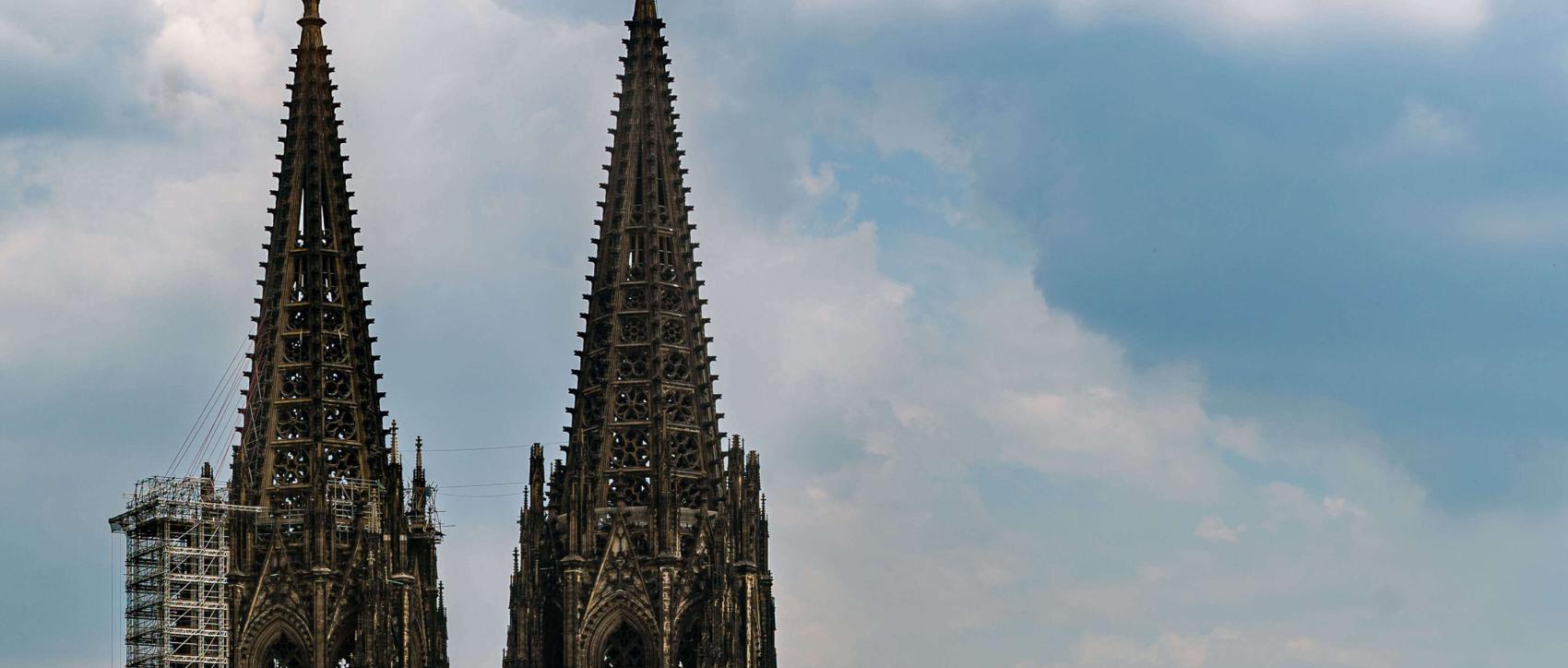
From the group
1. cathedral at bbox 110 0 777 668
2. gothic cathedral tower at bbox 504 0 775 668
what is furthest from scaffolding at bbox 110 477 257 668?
gothic cathedral tower at bbox 504 0 775 668

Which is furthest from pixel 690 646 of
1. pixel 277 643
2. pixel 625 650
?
pixel 277 643

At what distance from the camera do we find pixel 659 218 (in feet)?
553

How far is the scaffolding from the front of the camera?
161875 millimetres

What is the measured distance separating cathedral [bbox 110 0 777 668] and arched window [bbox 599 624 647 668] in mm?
71

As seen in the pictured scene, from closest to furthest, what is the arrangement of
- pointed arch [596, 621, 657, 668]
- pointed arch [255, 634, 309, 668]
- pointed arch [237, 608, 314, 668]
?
pointed arch [237, 608, 314, 668]
pointed arch [255, 634, 309, 668]
pointed arch [596, 621, 657, 668]

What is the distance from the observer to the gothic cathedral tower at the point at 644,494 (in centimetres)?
16325

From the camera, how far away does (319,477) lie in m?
162

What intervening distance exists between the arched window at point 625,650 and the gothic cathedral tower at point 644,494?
4 centimetres

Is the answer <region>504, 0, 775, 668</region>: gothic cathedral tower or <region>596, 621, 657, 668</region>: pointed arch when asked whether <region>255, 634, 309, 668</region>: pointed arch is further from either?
<region>596, 621, 657, 668</region>: pointed arch

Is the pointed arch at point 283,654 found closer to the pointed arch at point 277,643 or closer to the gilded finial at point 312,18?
the pointed arch at point 277,643

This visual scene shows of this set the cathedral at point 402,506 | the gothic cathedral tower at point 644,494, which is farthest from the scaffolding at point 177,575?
the gothic cathedral tower at point 644,494

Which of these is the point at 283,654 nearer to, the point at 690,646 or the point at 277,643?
the point at 277,643

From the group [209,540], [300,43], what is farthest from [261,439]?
[300,43]

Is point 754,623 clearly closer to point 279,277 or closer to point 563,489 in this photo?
point 563,489
